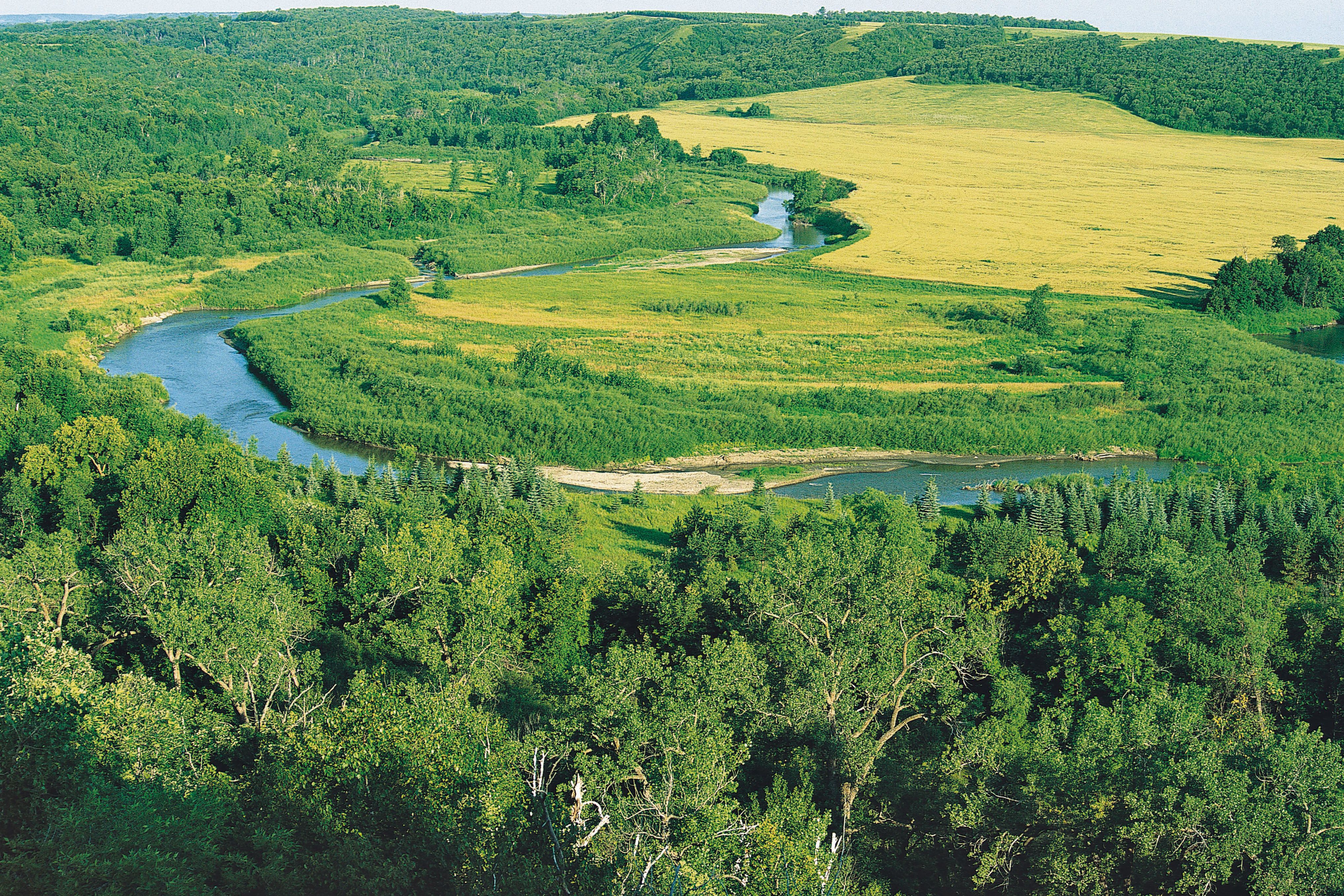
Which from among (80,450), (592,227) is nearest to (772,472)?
(80,450)

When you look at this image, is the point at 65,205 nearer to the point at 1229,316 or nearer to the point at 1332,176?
the point at 1229,316

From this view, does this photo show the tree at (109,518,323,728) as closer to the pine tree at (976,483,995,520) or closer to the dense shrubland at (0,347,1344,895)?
the dense shrubland at (0,347,1344,895)

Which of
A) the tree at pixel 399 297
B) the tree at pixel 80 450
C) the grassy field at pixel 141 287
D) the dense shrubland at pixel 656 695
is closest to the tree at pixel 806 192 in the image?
the grassy field at pixel 141 287

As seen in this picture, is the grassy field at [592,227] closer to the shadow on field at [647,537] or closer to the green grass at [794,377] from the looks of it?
the green grass at [794,377]

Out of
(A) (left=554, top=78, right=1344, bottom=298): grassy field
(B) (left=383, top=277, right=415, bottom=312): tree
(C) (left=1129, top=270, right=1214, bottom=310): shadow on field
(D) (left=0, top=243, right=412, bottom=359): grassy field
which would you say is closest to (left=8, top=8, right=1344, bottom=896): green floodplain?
(D) (left=0, top=243, right=412, bottom=359): grassy field

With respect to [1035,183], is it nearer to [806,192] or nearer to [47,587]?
[806,192]

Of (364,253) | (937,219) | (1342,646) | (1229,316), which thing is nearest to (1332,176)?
(937,219)
